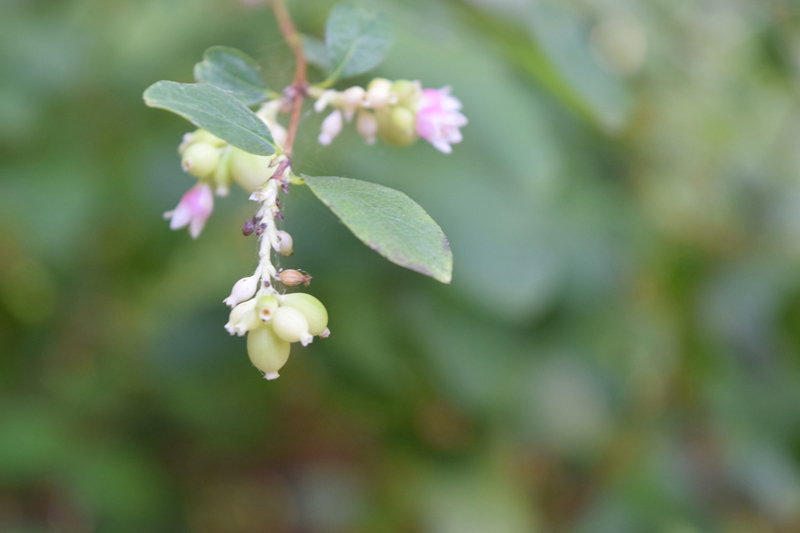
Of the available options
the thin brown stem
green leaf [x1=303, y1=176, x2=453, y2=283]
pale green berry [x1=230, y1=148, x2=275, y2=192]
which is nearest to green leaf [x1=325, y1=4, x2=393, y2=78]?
the thin brown stem

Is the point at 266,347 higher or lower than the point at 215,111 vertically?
lower

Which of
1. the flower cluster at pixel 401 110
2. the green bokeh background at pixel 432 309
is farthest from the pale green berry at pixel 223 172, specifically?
the green bokeh background at pixel 432 309

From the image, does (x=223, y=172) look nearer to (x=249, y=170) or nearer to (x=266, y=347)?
(x=249, y=170)

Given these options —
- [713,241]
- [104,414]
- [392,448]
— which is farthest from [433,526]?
[713,241]

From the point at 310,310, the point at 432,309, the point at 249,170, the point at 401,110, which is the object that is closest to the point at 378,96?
the point at 401,110

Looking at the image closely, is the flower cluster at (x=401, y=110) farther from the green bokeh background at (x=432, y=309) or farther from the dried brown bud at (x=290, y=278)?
the green bokeh background at (x=432, y=309)

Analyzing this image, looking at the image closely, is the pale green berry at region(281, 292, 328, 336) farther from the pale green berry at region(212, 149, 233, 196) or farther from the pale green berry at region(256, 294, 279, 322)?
the pale green berry at region(212, 149, 233, 196)
